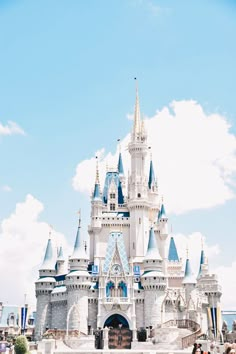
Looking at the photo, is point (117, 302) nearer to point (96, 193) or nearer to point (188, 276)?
point (188, 276)

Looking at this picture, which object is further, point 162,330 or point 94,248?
point 94,248

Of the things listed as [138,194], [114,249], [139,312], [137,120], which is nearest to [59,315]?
[139,312]

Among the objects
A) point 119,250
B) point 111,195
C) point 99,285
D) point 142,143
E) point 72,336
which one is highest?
point 142,143

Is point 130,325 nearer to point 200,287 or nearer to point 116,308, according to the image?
point 116,308

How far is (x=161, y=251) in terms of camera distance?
8400 cm

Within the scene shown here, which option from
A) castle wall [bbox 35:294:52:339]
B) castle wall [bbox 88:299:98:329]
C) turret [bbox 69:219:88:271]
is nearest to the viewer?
castle wall [bbox 88:299:98:329]

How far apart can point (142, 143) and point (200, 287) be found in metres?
24.1

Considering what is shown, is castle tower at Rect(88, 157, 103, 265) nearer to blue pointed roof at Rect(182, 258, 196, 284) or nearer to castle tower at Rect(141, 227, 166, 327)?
castle tower at Rect(141, 227, 166, 327)

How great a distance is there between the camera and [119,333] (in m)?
70.1

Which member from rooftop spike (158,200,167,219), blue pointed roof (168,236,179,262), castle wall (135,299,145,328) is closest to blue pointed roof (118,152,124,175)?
rooftop spike (158,200,167,219)

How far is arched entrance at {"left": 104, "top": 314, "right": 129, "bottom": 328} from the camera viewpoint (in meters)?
71.3

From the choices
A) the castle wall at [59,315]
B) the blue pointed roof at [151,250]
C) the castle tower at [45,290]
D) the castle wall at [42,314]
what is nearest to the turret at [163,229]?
the blue pointed roof at [151,250]

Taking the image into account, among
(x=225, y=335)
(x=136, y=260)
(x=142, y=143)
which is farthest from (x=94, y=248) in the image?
(x=225, y=335)

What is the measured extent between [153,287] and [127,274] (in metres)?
3.79
